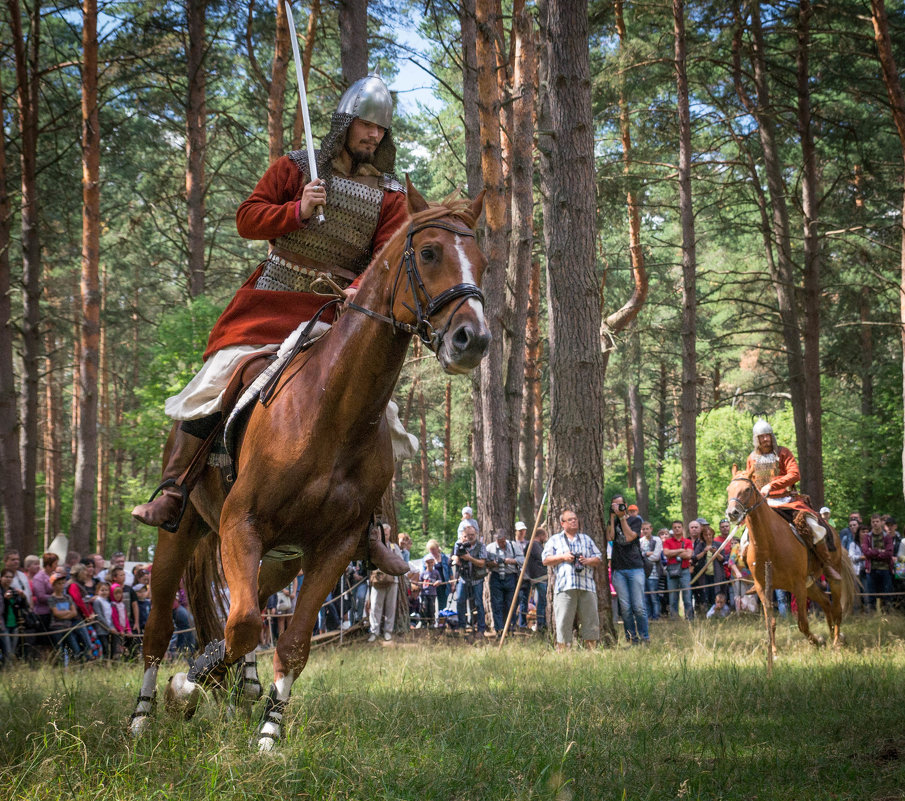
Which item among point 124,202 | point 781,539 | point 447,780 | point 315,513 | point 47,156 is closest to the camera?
point 447,780

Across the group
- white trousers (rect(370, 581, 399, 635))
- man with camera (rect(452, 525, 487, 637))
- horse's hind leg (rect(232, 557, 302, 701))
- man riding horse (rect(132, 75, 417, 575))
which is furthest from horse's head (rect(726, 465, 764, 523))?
horse's hind leg (rect(232, 557, 302, 701))

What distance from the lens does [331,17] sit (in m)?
22.1

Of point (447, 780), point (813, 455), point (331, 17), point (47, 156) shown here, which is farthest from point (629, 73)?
point (447, 780)

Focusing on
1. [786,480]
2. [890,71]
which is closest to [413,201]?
[786,480]

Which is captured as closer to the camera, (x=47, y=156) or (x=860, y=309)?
(x=47, y=156)

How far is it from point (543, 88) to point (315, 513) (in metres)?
9.02

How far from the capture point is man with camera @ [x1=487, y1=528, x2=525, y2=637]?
1564cm

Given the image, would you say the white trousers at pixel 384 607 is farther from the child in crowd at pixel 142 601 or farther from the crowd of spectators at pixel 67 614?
the child in crowd at pixel 142 601

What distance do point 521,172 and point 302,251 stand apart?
563 inches

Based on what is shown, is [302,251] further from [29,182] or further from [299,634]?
[29,182]

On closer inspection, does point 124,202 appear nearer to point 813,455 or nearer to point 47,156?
point 47,156

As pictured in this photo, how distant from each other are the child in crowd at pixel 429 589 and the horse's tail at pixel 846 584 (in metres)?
7.47

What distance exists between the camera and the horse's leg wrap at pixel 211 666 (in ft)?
16.3

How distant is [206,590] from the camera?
6715 millimetres
